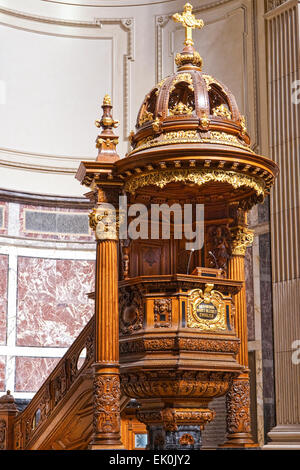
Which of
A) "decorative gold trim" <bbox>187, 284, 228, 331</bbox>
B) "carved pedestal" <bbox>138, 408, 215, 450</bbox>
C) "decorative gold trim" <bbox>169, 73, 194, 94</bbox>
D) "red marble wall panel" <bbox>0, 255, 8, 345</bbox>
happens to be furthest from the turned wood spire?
"red marble wall panel" <bbox>0, 255, 8, 345</bbox>

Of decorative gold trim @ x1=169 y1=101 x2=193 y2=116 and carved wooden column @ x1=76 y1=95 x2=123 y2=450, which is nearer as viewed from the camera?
carved wooden column @ x1=76 y1=95 x2=123 y2=450

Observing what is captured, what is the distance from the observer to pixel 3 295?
1168 cm

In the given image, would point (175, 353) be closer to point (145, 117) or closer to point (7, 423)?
point (145, 117)

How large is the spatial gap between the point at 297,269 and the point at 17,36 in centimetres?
569

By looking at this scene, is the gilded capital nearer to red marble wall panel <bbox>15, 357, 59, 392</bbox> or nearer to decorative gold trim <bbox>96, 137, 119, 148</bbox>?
decorative gold trim <bbox>96, 137, 119, 148</bbox>

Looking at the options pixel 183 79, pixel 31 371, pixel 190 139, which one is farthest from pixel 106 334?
pixel 31 371

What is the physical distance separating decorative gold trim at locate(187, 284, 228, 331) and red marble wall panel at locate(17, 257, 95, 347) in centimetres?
445

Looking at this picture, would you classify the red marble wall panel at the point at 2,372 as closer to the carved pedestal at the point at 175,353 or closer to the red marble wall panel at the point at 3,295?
the red marble wall panel at the point at 3,295

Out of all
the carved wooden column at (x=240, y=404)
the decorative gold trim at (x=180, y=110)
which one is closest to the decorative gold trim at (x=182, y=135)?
the decorative gold trim at (x=180, y=110)

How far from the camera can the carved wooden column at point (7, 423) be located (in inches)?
385

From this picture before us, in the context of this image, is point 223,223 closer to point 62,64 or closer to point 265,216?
point 265,216

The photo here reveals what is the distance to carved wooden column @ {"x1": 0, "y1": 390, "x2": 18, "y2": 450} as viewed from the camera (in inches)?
385

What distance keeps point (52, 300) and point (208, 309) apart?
4.64 metres
